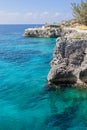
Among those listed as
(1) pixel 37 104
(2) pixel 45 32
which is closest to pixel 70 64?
(1) pixel 37 104

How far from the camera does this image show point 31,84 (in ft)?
125

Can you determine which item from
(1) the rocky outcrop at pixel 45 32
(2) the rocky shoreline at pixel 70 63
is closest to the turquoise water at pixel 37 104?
(2) the rocky shoreline at pixel 70 63

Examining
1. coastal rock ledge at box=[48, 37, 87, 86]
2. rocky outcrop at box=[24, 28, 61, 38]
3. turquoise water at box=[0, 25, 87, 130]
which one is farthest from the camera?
rocky outcrop at box=[24, 28, 61, 38]

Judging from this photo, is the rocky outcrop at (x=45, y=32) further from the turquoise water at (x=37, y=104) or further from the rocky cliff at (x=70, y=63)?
the rocky cliff at (x=70, y=63)

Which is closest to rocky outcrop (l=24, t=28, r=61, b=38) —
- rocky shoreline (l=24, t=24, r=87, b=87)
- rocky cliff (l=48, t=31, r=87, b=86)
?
rocky shoreline (l=24, t=24, r=87, b=87)

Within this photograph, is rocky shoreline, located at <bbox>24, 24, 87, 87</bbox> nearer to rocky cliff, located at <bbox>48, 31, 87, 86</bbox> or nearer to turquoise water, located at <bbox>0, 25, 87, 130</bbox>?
rocky cliff, located at <bbox>48, 31, 87, 86</bbox>

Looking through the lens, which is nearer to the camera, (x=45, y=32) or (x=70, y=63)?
(x=70, y=63)

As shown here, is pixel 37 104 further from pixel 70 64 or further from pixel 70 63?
pixel 70 63

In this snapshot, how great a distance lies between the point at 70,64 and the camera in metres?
36.6

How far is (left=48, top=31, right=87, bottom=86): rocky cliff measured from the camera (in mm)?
35125

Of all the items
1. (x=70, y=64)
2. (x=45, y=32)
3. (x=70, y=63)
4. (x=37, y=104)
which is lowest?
(x=37, y=104)

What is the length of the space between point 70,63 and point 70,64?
15 cm

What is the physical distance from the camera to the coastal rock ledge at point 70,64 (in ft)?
115

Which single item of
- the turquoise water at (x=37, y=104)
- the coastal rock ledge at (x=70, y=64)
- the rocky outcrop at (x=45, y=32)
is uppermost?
the rocky outcrop at (x=45, y=32)
